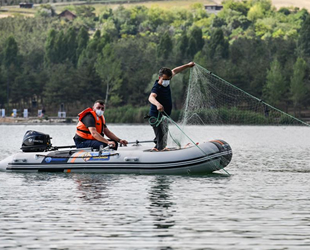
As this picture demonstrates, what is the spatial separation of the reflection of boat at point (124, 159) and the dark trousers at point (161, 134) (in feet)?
1.14

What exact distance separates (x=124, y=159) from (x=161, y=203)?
5117mm

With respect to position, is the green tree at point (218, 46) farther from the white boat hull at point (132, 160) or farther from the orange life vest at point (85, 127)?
the white boat hull at point (132, 160)

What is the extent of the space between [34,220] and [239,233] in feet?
12.2

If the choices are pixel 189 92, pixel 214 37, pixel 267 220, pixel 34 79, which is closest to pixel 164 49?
pixel 214 37

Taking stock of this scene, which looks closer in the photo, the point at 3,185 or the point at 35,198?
the point at 35,198

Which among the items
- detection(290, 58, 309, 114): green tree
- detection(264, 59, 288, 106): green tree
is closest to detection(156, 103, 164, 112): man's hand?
detection(264, 59, 288, 106): green tree

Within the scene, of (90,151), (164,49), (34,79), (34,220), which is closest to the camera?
(34,220)

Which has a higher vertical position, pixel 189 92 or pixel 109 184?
pixel 189 92

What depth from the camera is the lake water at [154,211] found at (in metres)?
13.9

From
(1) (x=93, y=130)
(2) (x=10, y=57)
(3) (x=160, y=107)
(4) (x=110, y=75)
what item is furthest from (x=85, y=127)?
(2) (x=10, y=57)

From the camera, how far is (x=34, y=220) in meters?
15.8

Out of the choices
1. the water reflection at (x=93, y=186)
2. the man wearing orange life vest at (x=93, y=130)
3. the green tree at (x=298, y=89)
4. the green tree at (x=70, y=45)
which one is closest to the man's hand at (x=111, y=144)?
the man wearing orange life vest at (x=93, y=130)

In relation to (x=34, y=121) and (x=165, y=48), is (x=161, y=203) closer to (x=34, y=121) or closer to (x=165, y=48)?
(x=34, y=121)

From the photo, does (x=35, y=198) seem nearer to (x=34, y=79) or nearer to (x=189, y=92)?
(x=189, y=92)
